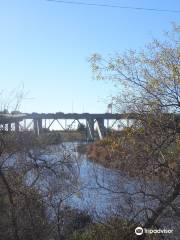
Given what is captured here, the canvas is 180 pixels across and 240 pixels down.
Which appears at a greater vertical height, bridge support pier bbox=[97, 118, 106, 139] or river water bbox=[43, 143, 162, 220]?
bridge support pier bbox=[97, 118, 106, 139]

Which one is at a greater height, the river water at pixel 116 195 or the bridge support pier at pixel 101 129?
the bridge support pier at pixel 101 129

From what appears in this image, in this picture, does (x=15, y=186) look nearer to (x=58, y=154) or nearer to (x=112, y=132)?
(x=58, y=154)

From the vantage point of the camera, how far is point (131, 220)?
11.6 metres

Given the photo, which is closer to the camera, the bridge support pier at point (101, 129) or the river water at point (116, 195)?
the river water at point (116, 195)

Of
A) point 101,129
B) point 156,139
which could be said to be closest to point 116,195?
point 156,139

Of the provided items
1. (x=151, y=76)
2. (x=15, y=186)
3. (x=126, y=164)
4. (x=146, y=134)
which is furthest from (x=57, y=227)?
(x=151, y=76)

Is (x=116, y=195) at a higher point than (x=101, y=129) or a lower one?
Answer: lower

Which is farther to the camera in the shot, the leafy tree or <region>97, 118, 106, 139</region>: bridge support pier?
<region>97, 118, 106, 139</region>: bridge support pier

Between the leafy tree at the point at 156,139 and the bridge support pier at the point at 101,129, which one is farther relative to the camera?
the bridge support pier at the point at 101,129

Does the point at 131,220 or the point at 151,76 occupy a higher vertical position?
the point at 151,76

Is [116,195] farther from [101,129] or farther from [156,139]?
[101,129]

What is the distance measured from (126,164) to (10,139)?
3353 mm

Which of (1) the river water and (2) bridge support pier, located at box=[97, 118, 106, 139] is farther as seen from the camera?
(2) bridge support pier, located at box=[97, 118, 106, 139]

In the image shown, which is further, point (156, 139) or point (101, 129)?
point (101, 129)
